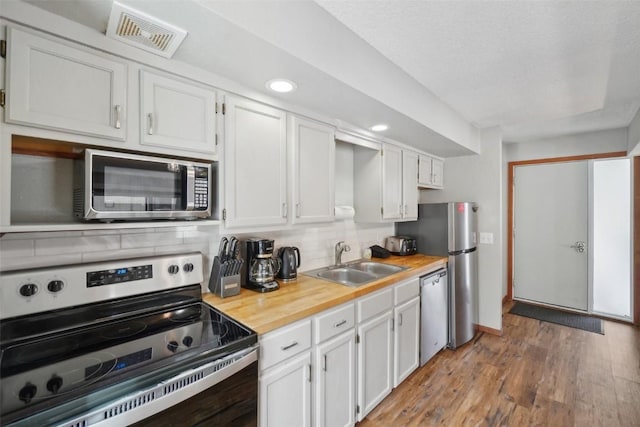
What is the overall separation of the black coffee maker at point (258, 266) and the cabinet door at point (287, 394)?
51 cm

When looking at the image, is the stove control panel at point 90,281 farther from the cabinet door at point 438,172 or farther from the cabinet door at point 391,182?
the cabinet door at point 438,172

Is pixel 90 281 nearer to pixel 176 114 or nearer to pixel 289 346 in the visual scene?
pixel 176 114

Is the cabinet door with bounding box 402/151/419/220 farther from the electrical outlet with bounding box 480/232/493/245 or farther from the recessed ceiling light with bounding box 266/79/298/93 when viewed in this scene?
the recessed ceiling light with bounding box 266/79/298/93

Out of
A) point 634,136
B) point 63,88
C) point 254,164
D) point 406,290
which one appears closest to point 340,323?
point 406,290

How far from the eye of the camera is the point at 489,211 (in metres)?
3.36

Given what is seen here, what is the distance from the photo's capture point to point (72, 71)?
3.58 ft

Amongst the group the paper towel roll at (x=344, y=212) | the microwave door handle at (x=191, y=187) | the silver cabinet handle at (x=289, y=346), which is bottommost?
the silver cabinet handle at (x=289, y=346)

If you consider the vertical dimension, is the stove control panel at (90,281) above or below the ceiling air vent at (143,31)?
below

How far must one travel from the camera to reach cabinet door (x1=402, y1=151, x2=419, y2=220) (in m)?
3.00

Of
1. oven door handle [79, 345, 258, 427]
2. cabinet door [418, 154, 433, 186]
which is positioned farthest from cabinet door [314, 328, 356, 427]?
cabinet door [418, 154, 433, 186]

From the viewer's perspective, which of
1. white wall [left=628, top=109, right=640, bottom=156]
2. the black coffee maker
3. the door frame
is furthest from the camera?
the door frame

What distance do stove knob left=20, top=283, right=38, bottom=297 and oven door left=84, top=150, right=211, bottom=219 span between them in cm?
39

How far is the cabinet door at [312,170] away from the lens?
1.91 metres

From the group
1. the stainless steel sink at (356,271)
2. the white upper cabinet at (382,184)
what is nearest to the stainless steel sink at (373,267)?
the stainless steel sink at (356,271)
